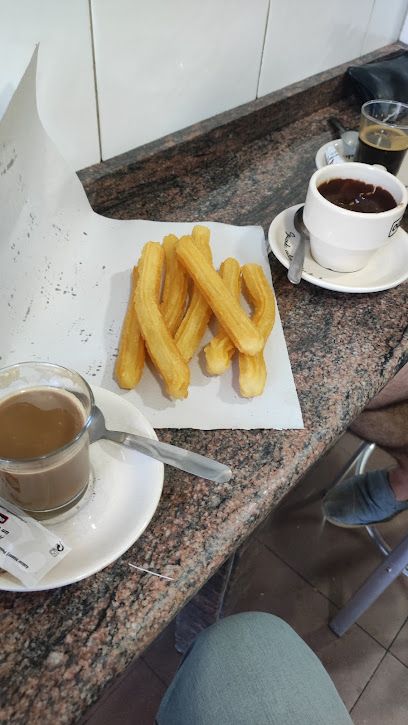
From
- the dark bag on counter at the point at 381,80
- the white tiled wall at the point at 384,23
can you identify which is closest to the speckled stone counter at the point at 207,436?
the dark bag on counter at the point at 381,80

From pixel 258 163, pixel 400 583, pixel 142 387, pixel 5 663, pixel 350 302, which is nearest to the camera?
pixel 5 663

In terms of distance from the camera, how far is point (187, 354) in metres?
0.54

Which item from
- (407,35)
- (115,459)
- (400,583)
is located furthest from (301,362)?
(407,35)

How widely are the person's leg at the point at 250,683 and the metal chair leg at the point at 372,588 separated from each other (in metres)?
0.30

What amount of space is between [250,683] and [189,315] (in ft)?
1.25

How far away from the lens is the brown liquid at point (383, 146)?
731mm

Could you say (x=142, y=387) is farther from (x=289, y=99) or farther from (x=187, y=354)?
(x=289, y=99)

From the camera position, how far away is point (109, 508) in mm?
429

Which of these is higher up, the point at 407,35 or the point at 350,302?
the point at 407,35

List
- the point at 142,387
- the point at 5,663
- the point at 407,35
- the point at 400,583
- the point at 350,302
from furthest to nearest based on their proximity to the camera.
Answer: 1. the point at 407,35
2. the point at 400,583
3. the point at 350,302
4. the point at 142,387
5. the point at 5,663

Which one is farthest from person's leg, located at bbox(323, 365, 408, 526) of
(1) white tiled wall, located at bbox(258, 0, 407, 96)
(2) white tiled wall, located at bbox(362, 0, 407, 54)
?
(2) white tiled wall, located at bbox(362, 0, 407, 54)

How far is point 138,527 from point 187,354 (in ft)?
0.63

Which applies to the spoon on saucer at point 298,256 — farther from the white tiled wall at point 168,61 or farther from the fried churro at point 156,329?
the white tiled wall at point 168,61

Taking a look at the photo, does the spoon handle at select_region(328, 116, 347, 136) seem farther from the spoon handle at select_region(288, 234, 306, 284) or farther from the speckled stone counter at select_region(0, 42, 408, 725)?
the spoon handle at select_region(288, 234, 306, 284)
